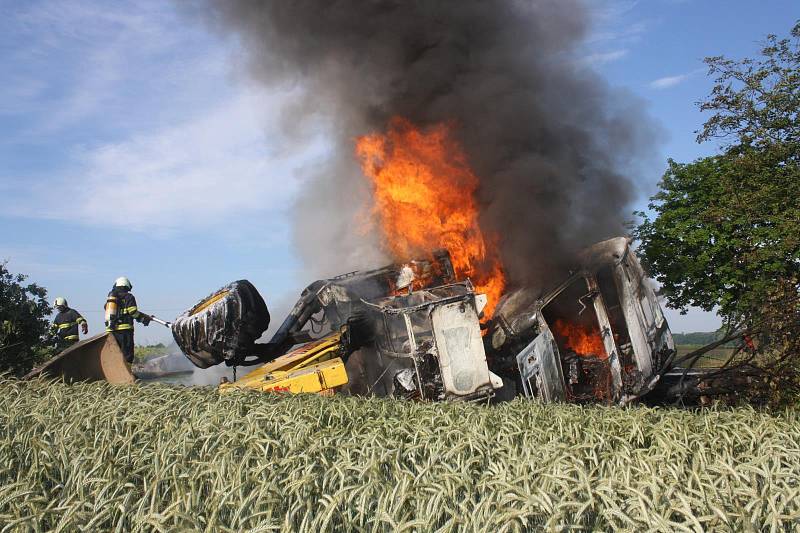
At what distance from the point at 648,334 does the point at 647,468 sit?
6551mm

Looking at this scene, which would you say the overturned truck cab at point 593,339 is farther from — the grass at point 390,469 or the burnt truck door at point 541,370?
the grass at point 390,469

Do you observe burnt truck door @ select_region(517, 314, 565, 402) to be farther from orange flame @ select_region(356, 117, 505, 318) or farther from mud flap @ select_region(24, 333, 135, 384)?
mud flap @ select_region(24, 333, 135, 384)

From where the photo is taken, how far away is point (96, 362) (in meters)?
8.84

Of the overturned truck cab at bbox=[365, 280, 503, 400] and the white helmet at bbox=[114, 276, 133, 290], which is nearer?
the overturned truck cab at bbox=[365, 280, 503, 400]

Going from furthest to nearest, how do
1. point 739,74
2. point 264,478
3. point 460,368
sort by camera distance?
point 739,74, point 460,368, point 264,478

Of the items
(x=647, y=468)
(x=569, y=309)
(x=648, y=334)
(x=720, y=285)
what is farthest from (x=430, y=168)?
(x=720, y=285)

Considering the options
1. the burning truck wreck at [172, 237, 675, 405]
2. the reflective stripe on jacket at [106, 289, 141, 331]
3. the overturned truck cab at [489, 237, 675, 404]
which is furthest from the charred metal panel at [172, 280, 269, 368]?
the overturned truck cab at [489, 237, 675, 404]

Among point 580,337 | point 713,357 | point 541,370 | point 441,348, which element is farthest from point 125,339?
point 713,357

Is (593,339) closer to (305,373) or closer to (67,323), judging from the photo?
(305,373)

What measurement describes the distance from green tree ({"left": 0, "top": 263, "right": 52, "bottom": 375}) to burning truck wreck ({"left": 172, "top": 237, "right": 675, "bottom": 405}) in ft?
13.1

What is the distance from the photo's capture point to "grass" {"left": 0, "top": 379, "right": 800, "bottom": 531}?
2.59m

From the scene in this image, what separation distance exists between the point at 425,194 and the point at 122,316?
7165mm

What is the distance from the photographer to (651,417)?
4539 mm

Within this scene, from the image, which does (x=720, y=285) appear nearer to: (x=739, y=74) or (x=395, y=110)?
(x=739, y=74)
